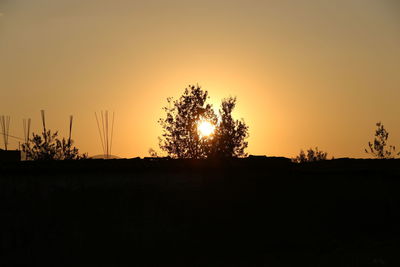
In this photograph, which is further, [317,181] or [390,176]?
[390,176]

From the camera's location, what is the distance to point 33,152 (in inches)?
2189

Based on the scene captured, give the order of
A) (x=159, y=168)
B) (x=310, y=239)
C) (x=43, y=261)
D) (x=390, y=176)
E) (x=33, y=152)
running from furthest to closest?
(x=33, y=152)
(x=390, y=176)
(x=310, y=239)
(x=159, y=168)
(x=43, y=261)

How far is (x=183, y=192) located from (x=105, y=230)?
9.61 ft

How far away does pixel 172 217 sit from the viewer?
1795cm

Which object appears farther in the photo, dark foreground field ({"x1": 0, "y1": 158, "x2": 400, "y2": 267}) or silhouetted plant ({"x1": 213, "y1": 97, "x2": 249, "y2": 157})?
silhouetted plant ({"x1": 213, "y1": 97, "x2": 249, "y2": 157})

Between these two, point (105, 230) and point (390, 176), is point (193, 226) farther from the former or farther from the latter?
point (390, 176)

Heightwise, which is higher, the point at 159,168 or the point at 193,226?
the point at 159,168

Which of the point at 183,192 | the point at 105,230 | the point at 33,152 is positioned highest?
the point at 33,152

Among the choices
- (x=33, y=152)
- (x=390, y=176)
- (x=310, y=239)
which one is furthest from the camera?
(x=33, y=152)

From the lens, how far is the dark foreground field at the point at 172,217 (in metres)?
16.7

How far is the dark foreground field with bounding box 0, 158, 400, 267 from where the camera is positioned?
1672 centimetres

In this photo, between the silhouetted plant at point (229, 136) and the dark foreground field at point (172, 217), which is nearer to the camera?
the dark foreground field at point (172, 217)

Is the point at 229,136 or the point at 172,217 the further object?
the point at 229,136

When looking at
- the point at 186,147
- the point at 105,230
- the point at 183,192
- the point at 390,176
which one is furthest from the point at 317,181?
the point at 186,147
